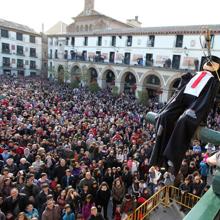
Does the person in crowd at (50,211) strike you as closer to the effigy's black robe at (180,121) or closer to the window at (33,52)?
the effigy's black robe at (180,121)

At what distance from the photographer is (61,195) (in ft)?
25.0

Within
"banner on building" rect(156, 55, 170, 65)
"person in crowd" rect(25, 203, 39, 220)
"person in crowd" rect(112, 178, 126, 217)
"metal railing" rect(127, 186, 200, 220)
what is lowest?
"metal railing" rect(127, 186, 200, 220)

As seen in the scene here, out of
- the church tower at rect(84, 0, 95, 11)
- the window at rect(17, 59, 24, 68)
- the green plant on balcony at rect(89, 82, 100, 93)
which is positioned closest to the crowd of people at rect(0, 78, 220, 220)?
the green plant on balcony at rect(89, 82, 100, 93)

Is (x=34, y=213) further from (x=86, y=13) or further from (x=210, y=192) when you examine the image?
(x=86, y=13)

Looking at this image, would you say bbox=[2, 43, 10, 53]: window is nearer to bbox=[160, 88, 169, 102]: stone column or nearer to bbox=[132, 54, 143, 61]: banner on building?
bbox=[132, 54, 143, 61]: banner on building

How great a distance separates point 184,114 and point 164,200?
7734 mm

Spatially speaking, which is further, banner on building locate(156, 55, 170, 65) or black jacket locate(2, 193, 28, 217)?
banner on building locate(156, 55, 170, 65)

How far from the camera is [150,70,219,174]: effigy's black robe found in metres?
2.33

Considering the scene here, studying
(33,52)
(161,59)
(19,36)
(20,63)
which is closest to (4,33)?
(19,36)

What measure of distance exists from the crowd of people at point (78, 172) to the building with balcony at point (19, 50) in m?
34.9

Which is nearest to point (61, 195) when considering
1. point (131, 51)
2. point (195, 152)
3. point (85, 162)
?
point (85, 162)

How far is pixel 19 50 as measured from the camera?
165ft

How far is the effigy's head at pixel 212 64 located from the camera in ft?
8.37

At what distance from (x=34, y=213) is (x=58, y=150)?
4638 millimetres
